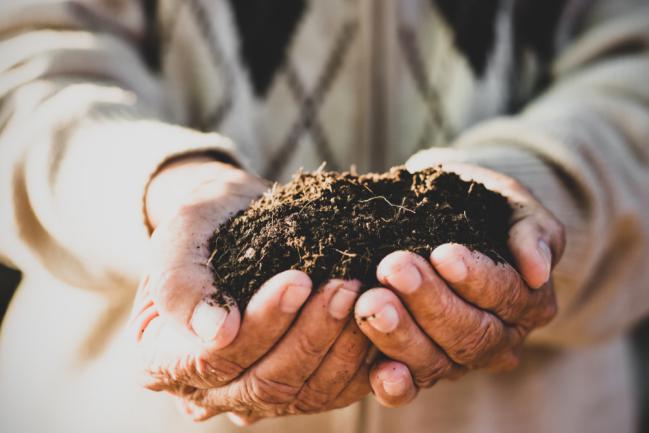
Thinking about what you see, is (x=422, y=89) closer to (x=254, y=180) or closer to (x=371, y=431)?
(x=254, y=180)

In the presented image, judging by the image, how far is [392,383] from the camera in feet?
2.76

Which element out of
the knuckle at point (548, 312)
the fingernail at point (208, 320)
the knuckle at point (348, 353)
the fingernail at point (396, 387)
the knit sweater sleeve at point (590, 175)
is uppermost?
the knit sweater sleeve at point (590, 175)

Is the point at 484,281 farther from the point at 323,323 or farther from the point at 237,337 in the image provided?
the point at 237,337

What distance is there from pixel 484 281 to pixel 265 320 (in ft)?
1.21

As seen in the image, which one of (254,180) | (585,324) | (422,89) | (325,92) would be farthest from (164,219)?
(585,324)

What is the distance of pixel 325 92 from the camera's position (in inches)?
58.1

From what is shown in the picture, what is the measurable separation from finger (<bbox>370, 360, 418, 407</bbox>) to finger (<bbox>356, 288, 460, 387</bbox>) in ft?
0.06

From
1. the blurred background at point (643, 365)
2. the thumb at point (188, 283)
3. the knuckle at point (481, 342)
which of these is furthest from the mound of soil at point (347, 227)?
the blurred background at point (643, 365)

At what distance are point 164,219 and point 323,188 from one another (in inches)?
12.9

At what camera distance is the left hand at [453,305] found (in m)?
0.80

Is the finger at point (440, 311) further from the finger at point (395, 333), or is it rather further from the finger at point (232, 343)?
the finger at point (232, 343)

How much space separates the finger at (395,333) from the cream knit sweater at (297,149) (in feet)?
1.45

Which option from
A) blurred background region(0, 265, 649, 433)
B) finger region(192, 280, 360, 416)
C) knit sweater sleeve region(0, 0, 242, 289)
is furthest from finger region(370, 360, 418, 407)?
blurred background region(0, 265, 649, 433)

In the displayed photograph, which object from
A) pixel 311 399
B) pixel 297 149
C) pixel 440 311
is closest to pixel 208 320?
pixel 311 399
